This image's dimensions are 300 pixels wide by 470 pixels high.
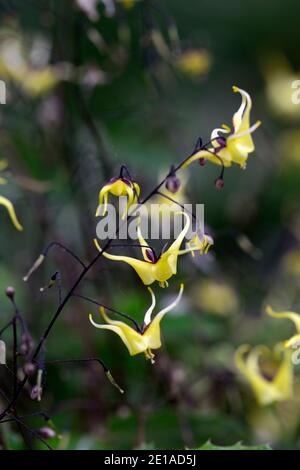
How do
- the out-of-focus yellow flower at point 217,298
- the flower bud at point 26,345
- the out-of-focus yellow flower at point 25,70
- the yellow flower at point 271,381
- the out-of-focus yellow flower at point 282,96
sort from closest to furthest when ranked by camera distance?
the flower bud at point 26,345, the yellow flower at point 271,381, the out-of-focus yellow flower at point 25,70, the out-of-focus yellow flower at point 217,298, the out-of-focus yellow flower at point 282,96

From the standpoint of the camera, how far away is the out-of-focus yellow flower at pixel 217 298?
1.00 meters

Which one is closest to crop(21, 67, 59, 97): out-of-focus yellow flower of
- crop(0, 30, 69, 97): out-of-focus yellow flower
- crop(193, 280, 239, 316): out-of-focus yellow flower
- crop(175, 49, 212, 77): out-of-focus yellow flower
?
crop(0, 30, 69, 97): out-of-focus yellow flower

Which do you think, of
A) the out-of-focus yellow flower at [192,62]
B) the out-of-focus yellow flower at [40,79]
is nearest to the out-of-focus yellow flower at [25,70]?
the out-of-focus yellow flower at [40,79]

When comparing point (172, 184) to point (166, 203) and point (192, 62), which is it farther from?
point (192, 62)

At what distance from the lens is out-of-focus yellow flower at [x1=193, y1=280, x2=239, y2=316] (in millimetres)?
1003

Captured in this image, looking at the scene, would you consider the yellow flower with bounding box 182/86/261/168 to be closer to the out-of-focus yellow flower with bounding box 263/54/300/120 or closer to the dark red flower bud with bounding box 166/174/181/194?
the dark red flower bud with bounding box 166/174/181/194

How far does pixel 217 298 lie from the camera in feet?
3.33

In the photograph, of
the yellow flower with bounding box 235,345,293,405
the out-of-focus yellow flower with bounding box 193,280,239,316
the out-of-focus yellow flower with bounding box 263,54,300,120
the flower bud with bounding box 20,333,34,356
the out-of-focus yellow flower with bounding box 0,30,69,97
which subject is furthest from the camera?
the out-of-focus yellow flower with bounding box 263,54,300,120

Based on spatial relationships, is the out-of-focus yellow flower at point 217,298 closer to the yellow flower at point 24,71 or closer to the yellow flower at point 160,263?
the yellow flower at point 24,71

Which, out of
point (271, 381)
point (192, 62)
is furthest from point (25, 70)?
point (271, 381)

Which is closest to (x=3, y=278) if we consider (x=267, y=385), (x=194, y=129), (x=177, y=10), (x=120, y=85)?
(x=267, y=385)

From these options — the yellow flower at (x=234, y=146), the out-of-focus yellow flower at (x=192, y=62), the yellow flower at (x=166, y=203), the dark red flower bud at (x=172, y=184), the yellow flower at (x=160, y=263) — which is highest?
the out-of-focus yellow flower at (x=192, y=62)

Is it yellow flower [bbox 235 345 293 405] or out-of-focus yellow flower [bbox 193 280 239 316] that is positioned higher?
out-of-focus yellow flower [bbox 193 280 239 316]

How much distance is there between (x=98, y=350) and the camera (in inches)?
35.1
